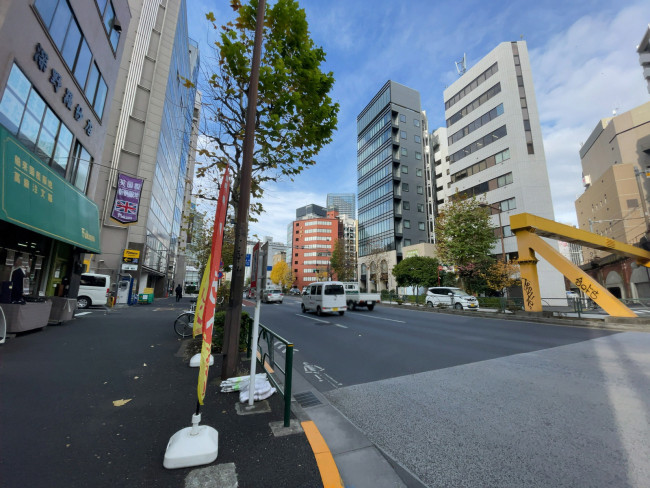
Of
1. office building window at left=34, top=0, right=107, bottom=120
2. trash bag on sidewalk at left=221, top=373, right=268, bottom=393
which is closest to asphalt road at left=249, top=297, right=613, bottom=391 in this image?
trash bag on sidewalk at left=221, top=373, right=268, bottom=393

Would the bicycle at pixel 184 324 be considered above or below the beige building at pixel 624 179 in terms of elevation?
below

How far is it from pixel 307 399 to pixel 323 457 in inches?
73.9

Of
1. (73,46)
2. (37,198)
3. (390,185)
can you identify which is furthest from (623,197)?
(37,198)

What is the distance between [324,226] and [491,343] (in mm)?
89805

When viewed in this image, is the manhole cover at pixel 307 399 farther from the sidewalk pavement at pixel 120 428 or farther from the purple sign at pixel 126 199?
the purple sign at pixel 126 199

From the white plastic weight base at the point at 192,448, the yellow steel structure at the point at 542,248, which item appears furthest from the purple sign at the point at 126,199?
the yellow steel structure at the point at 542,248

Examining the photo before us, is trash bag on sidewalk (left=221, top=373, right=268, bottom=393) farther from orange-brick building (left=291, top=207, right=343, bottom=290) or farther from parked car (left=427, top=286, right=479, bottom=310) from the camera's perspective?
orange-brick building (left=291, top=207, right=343, bottom=290)

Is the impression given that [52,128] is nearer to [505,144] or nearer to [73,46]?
[73,46]

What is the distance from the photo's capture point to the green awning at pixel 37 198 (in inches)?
256

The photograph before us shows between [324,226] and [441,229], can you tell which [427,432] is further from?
[324,226]

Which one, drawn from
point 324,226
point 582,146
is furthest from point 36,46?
point 582,146

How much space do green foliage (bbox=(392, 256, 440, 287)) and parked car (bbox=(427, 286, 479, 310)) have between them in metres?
8.82

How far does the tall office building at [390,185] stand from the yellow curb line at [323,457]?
42241 mm

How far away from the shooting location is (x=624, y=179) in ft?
139
